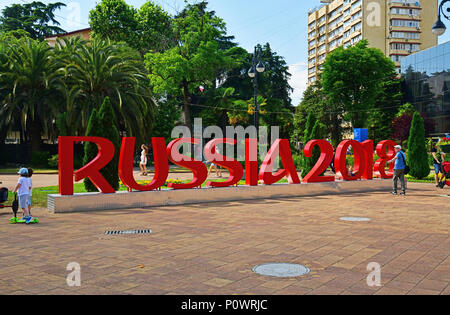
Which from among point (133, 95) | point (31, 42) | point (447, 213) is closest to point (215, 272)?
point (447, 213)

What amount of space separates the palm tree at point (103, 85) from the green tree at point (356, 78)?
29.0 metres

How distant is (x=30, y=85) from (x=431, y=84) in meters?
48.4

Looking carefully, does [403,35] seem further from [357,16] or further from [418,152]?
[418,152]

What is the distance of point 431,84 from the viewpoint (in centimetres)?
5431

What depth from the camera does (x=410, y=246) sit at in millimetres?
7199

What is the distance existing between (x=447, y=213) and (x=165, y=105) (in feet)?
117

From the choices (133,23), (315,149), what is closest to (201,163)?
(315,149)

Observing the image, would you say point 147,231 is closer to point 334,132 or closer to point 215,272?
point 215,272

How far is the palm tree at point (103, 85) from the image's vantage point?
112ft

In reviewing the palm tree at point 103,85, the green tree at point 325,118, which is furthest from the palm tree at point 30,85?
the green tree at point 325,118

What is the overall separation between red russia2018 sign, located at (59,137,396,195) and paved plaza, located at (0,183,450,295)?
1223mm

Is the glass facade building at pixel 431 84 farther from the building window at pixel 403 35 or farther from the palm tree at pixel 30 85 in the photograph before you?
the palm tree at pixel 30 85

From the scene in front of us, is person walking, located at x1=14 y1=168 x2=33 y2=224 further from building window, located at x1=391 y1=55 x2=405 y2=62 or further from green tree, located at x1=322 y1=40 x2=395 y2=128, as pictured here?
building window, located at x1=391 y1=55 x2=405 y2=62

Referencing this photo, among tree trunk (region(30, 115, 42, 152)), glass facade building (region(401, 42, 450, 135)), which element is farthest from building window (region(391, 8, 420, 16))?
tree trunk (region(30, 115, 42, 152))
